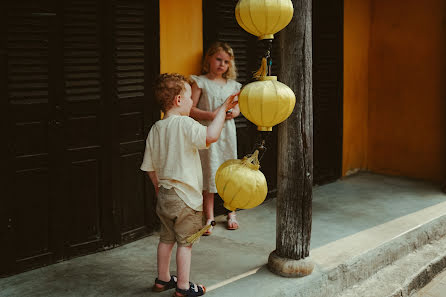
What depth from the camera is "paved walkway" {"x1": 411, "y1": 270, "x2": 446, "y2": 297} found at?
15.4ft

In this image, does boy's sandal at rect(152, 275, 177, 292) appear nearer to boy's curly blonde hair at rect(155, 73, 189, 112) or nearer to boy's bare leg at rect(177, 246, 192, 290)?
boy's bare leg at rect(177, 246, 192, 290)

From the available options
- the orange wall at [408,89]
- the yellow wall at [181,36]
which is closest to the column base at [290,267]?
the yellow wall at [181,36]

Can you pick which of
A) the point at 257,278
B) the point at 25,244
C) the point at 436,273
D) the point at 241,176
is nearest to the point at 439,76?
the point at 436,273

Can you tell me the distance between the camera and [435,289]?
15.8 ft

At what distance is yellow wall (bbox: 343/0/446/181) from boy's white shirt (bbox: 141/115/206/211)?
4.64m

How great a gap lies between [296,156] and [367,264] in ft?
4.36

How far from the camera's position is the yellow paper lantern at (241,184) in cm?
314

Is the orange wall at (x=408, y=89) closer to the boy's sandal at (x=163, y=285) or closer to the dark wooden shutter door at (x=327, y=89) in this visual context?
the dark wooden shutter door at (x=327, y=89)

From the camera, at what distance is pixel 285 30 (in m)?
3.95

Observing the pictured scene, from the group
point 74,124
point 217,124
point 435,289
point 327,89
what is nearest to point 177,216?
point 217,124

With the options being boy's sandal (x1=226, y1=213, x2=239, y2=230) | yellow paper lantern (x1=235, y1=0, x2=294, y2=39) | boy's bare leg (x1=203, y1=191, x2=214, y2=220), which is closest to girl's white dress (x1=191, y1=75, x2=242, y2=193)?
boy's bare leg (x1=203, y1=191, x2=214, y2=220)

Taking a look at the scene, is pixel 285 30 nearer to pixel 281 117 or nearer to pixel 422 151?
pixel 281 117

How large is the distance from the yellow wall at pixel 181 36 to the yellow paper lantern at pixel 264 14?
6.34 ft

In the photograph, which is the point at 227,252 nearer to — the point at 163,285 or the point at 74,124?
the point at 163,285
